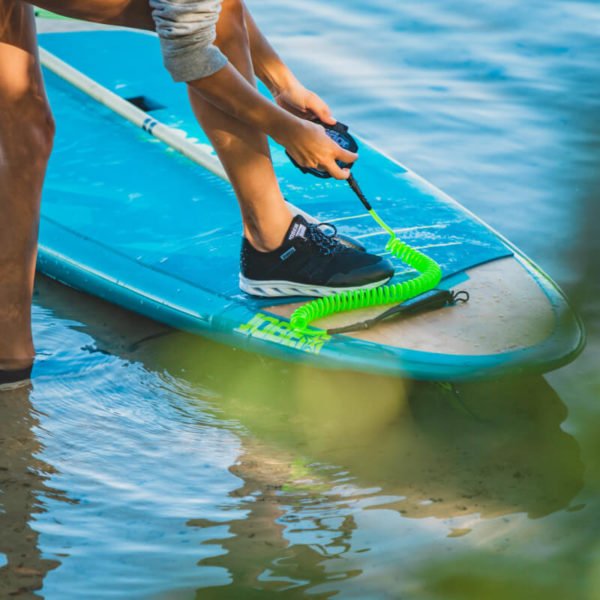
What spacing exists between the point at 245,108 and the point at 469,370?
2.42 feet

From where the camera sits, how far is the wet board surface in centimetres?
258

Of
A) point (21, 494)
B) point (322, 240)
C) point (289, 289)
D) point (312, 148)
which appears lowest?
point (21, 494)

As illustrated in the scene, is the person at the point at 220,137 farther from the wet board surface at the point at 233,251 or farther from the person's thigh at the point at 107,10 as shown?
the wet board surface at the point at 233,251

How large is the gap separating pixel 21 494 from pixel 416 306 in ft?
3.21

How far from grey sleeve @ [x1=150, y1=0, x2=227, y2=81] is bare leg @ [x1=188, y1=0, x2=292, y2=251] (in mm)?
269

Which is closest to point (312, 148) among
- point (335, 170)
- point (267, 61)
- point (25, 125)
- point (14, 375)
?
point (335, 170)

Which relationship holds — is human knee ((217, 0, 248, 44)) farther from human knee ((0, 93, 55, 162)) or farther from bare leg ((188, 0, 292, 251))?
human knee ((0, 93, 55, 162))

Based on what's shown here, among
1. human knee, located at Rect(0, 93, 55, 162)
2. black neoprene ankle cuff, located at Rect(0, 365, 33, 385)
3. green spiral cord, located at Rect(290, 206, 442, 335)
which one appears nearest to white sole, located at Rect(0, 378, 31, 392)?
black neoprene ankle cuff, located at Rect(0, 365, 33, 385)

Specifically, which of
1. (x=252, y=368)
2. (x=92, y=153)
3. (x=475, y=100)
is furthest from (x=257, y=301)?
(x=475, y=100)

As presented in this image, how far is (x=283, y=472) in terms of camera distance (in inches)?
96.0

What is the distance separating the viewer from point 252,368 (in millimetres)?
2820

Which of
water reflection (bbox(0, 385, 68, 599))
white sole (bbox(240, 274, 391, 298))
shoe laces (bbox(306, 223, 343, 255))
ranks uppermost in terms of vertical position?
shoe laces (bbox(306, 223, 343, 255))

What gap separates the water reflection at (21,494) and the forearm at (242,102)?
83 cm

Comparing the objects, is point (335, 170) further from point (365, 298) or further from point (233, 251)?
point (233, 251)
